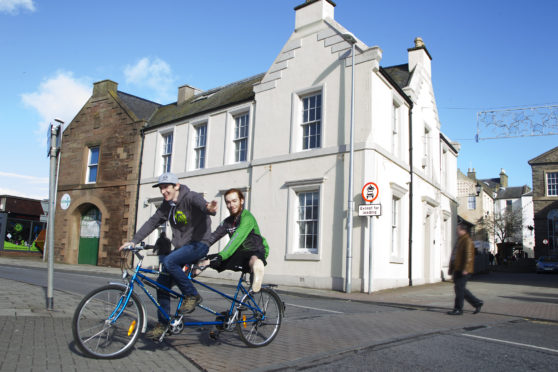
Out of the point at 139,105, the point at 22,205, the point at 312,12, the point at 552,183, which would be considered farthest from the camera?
the point at 552,183

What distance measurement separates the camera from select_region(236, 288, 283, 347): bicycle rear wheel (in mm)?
4969

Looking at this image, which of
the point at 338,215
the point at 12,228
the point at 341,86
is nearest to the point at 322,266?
the point at 338,215

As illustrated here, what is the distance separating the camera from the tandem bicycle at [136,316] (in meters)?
4.09

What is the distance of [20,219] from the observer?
1426 inches

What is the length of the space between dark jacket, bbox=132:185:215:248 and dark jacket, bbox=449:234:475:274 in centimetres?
577

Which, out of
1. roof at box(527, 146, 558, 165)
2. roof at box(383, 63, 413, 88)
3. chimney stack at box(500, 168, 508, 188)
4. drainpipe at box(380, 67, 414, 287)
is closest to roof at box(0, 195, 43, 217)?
roof at box(383, 63, 413, 88)

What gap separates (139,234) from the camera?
4.83 metres

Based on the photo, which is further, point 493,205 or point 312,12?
point 493,205

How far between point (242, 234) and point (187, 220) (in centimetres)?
65

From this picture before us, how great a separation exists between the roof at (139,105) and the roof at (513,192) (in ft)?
194

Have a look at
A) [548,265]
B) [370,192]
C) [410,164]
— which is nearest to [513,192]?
[548,265]

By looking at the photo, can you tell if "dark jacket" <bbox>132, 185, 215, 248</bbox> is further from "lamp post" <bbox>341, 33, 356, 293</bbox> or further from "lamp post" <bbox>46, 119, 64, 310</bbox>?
"lamp post" <bbox>341, 33, 356, 293</bbox>

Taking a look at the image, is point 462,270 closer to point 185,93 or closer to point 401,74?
point 401,74

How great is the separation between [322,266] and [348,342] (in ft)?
27.4
